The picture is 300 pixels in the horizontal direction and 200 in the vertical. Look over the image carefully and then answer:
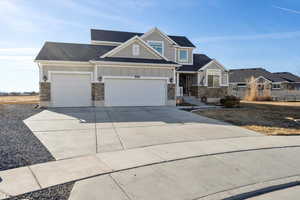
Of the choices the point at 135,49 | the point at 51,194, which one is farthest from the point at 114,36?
the point at 51,194

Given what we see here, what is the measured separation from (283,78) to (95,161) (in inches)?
1803

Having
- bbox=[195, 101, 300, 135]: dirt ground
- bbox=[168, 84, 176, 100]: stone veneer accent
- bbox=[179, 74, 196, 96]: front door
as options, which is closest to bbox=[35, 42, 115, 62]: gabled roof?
bbox=[168, 84, 176, 100]: stone veneer accent

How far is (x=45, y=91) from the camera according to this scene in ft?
50.8

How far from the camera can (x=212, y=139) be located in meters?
7.16

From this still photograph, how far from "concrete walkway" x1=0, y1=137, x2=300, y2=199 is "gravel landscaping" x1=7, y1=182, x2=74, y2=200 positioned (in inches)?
5.3

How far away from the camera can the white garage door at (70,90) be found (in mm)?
15766

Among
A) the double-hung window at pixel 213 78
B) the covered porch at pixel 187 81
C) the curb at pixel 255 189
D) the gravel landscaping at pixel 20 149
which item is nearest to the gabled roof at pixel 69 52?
the covered porch at pixel 187 81

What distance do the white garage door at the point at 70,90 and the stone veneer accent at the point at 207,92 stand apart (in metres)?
11.8

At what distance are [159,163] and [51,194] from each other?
2295 millimetres

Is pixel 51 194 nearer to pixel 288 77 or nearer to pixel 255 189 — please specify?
pixel 255 189

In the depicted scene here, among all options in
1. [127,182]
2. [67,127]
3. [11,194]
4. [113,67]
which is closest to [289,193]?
[127,182]

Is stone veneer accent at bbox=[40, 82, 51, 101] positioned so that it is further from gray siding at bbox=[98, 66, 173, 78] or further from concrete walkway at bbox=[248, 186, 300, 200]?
concrete walkway at bbox=[248, 186, 300, 200]

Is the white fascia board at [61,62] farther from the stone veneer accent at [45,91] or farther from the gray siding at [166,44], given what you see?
the gray siding at [166,44]

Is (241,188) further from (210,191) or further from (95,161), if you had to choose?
(95,161)
